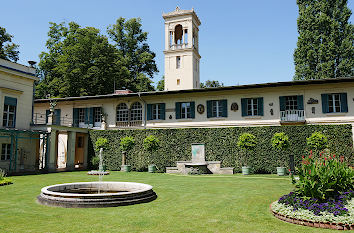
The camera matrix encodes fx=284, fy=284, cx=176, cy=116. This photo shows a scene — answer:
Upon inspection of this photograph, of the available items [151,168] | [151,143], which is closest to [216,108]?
[151,143]

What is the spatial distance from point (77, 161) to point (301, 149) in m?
19.9

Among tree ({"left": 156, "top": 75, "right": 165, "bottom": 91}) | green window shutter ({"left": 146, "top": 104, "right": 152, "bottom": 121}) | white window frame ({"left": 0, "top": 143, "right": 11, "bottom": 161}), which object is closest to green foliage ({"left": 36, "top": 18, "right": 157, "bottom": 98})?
tree ({"left": 156, "top": 75, "right": 165, "bottom": 91})

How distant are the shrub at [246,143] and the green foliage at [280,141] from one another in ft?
4.58

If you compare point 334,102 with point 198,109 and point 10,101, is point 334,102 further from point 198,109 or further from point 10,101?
point 10,101

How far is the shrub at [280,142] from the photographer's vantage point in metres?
19.5

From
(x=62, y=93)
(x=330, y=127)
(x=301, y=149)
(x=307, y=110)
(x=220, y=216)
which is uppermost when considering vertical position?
(x=62, y=93)

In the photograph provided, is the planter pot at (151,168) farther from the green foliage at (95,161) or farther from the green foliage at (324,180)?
the green foliage at (324,180)

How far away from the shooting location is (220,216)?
24.7 ft

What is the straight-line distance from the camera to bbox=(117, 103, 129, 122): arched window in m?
27.1

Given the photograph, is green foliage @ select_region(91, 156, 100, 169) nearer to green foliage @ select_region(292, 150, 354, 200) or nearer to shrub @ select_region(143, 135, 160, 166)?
shrub @ select_region(143, 135, 160, 166)

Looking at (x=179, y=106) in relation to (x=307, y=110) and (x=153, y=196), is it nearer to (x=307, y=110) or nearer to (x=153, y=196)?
(x=307, y=110)

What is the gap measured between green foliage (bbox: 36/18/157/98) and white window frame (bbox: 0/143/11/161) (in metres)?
17.0

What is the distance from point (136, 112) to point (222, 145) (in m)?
9.41

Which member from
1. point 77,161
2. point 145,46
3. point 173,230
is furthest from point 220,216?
point 145,46
